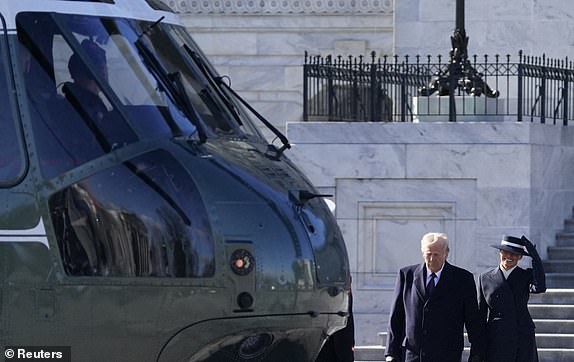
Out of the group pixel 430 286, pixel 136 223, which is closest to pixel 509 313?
pixel 430 286

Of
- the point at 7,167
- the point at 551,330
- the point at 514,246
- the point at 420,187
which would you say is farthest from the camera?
the point at 420,187

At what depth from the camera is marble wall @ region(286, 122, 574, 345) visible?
20.1 meters

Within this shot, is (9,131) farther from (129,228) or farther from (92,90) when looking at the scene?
(129,228)

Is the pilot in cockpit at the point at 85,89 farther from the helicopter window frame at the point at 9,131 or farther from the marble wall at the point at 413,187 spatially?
the marble wall at the point at 413,187

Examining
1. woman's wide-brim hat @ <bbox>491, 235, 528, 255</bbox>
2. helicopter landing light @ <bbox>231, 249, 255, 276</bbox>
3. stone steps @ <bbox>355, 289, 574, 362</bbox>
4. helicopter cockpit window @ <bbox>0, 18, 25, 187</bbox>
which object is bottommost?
stone steps @ <bbox>355, 289, 574, 362</bbox>

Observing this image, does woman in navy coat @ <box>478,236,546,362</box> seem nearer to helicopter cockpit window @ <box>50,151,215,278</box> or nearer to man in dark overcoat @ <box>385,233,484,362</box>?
man in dark overcoat @ <box>385,233,484,362</box>

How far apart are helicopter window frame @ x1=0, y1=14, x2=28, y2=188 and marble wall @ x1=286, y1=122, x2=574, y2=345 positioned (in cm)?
851

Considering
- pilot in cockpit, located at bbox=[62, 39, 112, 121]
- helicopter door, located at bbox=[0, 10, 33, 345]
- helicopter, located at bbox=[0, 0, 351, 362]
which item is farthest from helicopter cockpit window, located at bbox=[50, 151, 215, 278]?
pilot in cockpit, located at bbox=[62, 39, 112, 121]

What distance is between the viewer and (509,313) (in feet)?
47.8

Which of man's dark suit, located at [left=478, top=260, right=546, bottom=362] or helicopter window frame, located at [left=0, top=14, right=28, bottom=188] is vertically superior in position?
helicopter window frame, located at [left=0, top=14, right=28, bottom=188]

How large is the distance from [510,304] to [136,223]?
3.91m

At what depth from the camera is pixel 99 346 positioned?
11.5 meters

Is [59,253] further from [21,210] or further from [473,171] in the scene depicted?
[473,171]

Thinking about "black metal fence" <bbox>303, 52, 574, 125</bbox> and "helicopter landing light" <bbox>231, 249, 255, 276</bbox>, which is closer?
"helicopter landing light" <bbox>231, 249, 255, 276</bbox>
